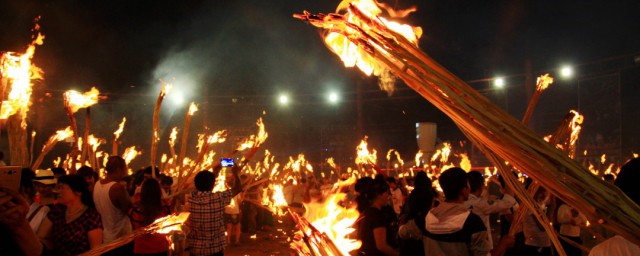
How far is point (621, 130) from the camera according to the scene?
18.2 metres

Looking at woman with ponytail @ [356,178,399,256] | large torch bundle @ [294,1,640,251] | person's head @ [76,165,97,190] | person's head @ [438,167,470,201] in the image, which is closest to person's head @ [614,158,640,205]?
large torch bundle @ [294,1,640,251]

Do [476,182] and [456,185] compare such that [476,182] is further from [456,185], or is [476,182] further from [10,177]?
[10,177]

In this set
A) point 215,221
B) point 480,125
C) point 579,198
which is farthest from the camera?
point 215,221

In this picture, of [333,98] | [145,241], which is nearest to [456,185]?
[145,241]

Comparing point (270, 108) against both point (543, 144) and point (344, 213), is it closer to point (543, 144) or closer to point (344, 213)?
point (344, 213)

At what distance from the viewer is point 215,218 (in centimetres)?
577

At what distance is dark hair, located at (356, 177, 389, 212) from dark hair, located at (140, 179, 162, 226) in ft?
7.14

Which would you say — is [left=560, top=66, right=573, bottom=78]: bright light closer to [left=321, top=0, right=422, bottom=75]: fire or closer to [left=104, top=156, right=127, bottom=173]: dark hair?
[left=104, top=156, right=127, bottom=173]: dark hair

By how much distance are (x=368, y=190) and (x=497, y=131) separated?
365cm

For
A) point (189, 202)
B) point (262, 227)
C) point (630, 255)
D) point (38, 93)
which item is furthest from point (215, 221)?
point (38, 93)

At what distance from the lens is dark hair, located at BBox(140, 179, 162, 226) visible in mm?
5254

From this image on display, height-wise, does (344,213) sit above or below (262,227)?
above

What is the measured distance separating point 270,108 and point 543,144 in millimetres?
32122

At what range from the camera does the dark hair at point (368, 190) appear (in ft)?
16.3
